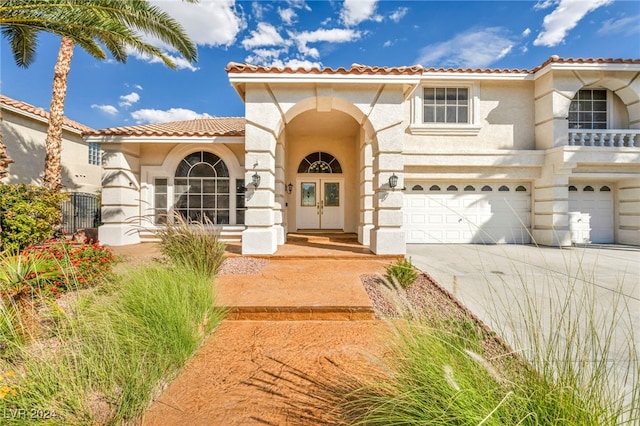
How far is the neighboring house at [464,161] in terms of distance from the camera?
9391 mm

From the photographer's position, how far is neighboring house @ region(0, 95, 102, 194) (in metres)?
11.0

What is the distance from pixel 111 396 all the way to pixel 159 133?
9.19 m

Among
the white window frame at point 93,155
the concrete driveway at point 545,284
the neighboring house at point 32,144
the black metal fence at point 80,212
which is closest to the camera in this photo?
the concrete driveway at point 545,284

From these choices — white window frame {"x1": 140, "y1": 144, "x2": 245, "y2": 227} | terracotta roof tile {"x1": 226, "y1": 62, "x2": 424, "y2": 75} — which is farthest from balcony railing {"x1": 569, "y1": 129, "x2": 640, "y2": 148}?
white window frame {"x1": 140, "y1": 144, "x2": 245, "y2": 227}

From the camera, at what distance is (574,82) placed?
965cm

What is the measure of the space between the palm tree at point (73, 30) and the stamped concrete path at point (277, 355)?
272 inches

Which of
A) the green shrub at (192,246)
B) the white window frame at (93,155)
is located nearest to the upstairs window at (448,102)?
the green shrub at (192,246)

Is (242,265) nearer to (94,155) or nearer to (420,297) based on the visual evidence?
(420,297)

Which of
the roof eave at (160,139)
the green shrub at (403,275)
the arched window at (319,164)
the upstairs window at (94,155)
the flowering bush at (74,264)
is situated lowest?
the green shrub at (403,275)

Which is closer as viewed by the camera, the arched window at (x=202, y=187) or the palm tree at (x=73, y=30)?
the palm tree at (x=73, y=30)

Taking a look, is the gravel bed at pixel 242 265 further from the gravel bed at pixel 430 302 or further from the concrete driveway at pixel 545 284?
the concrete driveway at pixel 545 284

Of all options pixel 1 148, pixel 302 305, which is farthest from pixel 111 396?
pixel 1 148

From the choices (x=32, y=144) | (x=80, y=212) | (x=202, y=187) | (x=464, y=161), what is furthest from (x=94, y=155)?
(x=464, y=161)

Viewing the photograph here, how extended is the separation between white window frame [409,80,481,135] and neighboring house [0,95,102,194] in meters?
13.6
